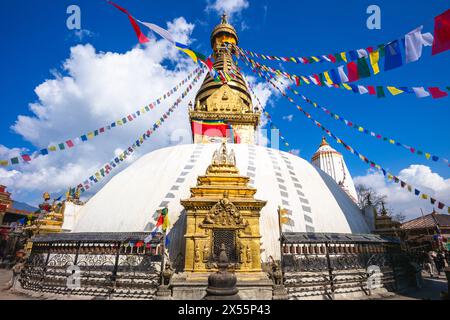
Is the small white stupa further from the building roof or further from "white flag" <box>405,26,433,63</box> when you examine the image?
"white flag" <box>405,26,433,63</box>

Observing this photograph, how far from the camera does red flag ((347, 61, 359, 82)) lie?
21.6ft

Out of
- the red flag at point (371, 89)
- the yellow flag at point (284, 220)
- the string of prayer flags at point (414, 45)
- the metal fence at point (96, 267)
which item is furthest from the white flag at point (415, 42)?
the metal fence at point (96, 267)

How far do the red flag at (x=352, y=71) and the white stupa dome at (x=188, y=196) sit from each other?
4.92m

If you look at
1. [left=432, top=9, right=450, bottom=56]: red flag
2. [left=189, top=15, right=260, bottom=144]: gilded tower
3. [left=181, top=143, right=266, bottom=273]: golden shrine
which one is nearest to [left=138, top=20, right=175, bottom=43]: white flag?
[left=181, top=143, right=266, bottom=273]: golden shrine

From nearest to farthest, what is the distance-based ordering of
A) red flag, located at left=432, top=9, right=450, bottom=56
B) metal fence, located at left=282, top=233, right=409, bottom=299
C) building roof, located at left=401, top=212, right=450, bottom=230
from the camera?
red flag, located at left=432, top=9, right=450, bottom=56, metal fence, located at left=282, top=233, right=409, bottom=299, building roof, located at left=401, top=212, right=450, bottom=230

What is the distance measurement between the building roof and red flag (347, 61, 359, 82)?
19840 millimetres

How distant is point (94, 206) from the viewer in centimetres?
1057

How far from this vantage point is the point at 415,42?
17.3ft

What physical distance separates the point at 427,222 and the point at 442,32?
75.1 feet

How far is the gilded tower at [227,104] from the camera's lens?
18609mm

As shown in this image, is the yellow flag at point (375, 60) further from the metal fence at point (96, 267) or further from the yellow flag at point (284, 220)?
the metal fence at point (96, 267)

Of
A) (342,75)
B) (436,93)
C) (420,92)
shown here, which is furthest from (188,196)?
(436,93)
